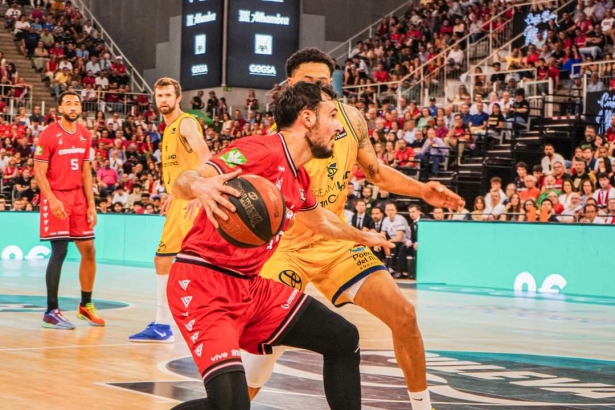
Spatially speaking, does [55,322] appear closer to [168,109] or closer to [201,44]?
[168,109]

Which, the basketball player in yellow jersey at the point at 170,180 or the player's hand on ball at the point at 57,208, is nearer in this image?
the basketball player in yellow jersey at the point at 170,180

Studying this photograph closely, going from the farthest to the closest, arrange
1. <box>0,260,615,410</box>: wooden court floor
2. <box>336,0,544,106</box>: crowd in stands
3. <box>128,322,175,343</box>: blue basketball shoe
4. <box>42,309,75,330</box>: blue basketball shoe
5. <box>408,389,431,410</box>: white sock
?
<box>336,0,544,106</box>: crowd in stands → <box>42,309,75,330</box>: blue basketball shoe → <box>128,322,175,343</box>: blue basketball shoe → <box>0,260,615,410</box>: wooden court floor → <box>408,389,431,410</box>: white sock

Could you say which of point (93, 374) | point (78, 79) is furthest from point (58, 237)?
point (78, 79)

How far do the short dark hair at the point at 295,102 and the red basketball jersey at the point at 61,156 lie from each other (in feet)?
19.5

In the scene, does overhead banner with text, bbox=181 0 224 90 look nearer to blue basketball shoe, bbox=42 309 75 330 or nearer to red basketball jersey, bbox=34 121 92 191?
red basketball jersey, bbox=34 121 92 191

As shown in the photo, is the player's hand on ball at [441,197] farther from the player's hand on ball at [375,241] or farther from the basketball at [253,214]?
the basketball at [253,214]

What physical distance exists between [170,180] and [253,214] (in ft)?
17.2

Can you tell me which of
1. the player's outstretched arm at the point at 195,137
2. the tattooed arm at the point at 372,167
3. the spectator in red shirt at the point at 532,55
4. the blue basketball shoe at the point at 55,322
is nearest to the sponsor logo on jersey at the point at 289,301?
the tattooed arm at the point at 372,167

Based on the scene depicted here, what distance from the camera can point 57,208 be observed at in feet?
33.1

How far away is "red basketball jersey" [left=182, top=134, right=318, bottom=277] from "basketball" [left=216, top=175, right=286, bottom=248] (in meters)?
0.14

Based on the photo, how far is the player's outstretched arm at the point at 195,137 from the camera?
886 cm

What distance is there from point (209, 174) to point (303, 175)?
2.24ft

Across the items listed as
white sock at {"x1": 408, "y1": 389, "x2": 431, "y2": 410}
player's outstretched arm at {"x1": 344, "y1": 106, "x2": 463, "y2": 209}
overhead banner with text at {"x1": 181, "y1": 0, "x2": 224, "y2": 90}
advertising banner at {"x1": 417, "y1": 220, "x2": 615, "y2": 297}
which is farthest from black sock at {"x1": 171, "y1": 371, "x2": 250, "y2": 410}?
overhead banner with text at {"x1": 181, "y1": 0, "x2": 224, "y2": 90}

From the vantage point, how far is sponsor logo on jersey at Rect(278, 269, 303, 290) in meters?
6.10
